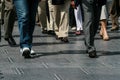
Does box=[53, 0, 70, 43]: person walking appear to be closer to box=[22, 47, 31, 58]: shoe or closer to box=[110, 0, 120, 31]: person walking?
box=[22, 47, 31, 58]: shoe

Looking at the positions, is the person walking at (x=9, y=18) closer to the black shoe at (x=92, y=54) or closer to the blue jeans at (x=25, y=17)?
the blue jeans at (x=25, y=17)

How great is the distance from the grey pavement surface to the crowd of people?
0.25 metres

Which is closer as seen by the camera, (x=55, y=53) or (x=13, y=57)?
(x=13, y=57)

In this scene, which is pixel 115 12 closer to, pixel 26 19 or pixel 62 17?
pixel 62 17

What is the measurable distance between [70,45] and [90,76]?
362cm

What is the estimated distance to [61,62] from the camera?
8.30m

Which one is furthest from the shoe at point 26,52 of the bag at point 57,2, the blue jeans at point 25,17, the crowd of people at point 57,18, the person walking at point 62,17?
the bag at point 57,2

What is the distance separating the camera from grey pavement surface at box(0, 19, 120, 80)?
7086 millimetres

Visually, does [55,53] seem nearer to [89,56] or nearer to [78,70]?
[89,56]

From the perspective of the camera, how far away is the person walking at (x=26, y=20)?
866cm

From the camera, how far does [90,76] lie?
706 centimetres

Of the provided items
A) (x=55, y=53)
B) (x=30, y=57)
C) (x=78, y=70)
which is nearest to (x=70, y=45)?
(x=55, y=53)

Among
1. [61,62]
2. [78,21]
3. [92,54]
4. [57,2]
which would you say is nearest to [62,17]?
[57,2]

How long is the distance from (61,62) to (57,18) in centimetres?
343
